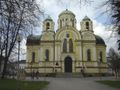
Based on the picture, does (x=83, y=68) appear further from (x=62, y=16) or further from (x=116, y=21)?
(x=116, y=21)

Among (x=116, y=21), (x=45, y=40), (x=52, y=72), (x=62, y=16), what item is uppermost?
(x=62, y=16)

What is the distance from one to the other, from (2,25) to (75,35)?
167 feet

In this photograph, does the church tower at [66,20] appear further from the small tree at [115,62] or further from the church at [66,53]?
the small tree at [115,62]

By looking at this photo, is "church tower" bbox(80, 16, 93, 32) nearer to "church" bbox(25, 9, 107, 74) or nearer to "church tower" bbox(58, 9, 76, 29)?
"church" bbox(25, 9, 107, 74)

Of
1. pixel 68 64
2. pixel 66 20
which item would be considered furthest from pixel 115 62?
pixel 66 20

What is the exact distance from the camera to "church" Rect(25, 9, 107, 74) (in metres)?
62.3

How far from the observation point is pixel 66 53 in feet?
206

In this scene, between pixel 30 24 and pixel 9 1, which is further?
pixel 30 24

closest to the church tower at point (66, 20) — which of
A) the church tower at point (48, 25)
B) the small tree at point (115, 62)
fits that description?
the church tower at point (48, 25)

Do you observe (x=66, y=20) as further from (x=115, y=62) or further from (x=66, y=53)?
(x=115, y=62)

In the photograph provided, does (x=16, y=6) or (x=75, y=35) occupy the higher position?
(x=75, y=35)

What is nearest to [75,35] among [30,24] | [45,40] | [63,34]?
[63,34]

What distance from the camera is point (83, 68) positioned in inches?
2421

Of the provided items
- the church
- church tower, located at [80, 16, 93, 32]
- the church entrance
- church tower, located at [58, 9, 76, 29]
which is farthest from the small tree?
church tower, located at [58, 9, 76, 29]
